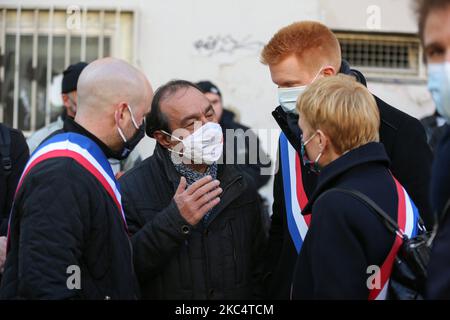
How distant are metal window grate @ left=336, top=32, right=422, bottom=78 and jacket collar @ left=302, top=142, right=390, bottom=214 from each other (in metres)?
5.33

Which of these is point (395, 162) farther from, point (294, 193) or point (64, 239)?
point (64, 239)

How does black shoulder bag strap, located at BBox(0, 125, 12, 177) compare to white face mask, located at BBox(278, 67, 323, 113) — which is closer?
white face mask, located at BBox(278, 67, 323, 113)

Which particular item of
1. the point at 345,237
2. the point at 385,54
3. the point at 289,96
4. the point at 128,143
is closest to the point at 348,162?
the point at 345,237

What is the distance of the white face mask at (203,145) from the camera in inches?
158

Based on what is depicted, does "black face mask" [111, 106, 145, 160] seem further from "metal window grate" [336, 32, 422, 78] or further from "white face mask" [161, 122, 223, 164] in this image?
"metal window grate" [336, 32, 422, 78]

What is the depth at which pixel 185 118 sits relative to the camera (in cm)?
412

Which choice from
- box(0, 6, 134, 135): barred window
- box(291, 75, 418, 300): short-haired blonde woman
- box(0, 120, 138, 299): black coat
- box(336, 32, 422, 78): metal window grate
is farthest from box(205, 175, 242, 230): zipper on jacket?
box(336, 32, 422, 78): metal window grate

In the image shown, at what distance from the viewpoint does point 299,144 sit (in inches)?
150

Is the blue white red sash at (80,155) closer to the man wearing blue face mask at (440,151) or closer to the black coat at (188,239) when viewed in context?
the black coat at (188,239)

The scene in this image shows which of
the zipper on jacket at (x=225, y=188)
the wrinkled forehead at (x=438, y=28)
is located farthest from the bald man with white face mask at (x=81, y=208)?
the wrinkled forehead at (x=438, y=28)

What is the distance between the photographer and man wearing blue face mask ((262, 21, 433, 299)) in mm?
3732

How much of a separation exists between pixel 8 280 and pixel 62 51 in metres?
5.24

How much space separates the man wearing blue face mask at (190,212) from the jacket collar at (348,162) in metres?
0.87

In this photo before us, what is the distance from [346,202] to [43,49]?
229 inches
